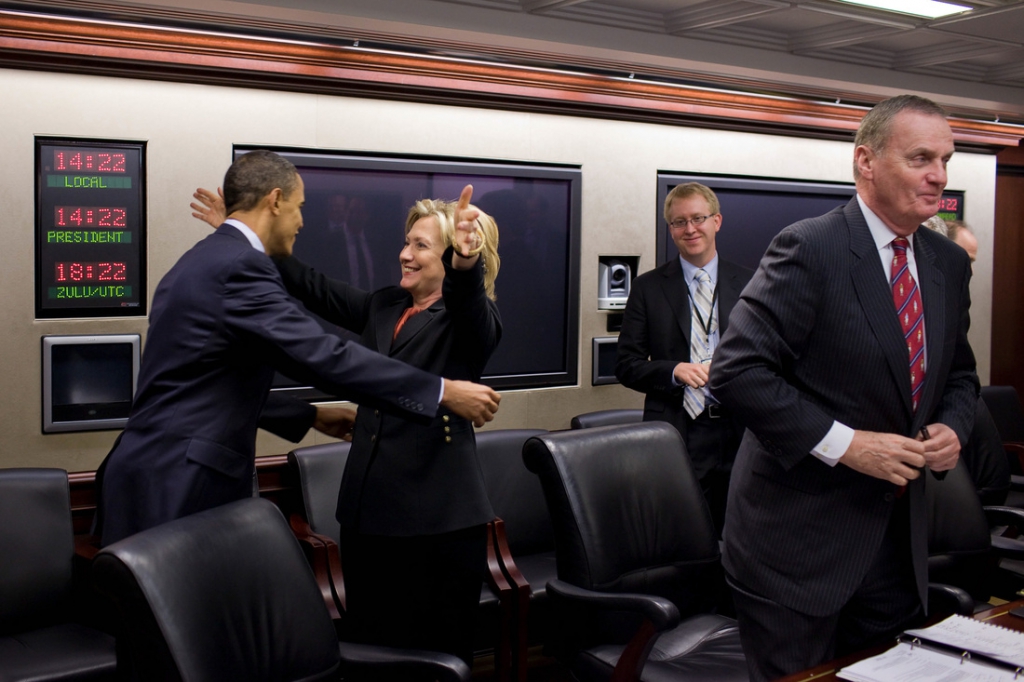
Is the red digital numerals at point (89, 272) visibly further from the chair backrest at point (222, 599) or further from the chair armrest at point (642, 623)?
the chair armrest at point (642, 623)

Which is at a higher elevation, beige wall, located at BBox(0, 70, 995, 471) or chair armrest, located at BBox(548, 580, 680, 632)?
beige wall, located at BBox(0, 70, 995, 471)

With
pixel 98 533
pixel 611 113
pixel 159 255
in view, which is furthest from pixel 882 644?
pixel 611 113

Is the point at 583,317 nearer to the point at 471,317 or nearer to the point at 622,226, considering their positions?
the point at 622,226

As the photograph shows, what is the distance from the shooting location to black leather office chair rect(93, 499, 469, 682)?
151cm

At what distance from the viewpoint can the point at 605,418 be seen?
13.8 feet

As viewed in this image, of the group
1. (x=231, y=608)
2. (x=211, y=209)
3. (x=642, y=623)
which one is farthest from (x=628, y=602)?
(x=211, y=209)

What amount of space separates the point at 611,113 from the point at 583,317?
97 centimetres

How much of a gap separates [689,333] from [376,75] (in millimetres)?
1603

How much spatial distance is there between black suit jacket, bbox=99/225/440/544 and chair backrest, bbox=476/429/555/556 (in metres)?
1.56

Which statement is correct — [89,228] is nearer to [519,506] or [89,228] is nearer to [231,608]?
[519,506]

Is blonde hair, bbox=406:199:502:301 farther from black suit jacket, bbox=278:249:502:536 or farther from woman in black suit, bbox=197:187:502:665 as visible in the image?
black suit jacket, bbox=278:249:502:536

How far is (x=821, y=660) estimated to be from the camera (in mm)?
1931

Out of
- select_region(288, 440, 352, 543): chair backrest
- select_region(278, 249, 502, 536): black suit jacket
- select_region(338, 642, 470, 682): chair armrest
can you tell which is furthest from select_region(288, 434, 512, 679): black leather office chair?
select_region(338, 642, 470, 682): chair armrest

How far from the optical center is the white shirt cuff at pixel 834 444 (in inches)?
71.2
